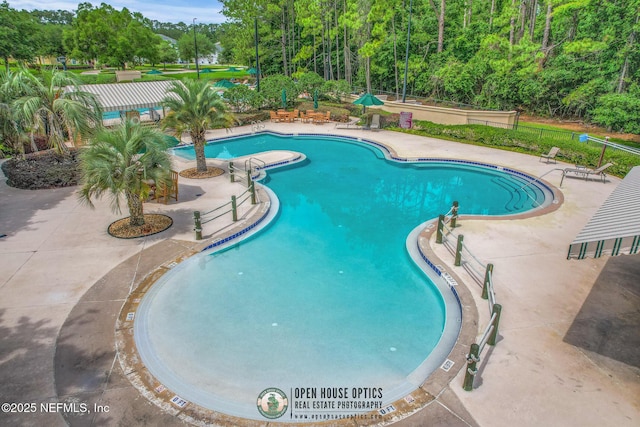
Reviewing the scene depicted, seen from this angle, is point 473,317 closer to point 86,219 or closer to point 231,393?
point 231,393

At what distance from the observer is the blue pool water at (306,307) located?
7441mm

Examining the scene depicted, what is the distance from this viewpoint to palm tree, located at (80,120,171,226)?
37.3 ft

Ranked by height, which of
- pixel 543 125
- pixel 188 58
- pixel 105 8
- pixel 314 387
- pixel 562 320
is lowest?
pixel 314 387

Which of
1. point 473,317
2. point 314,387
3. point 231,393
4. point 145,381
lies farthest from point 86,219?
point 473,317

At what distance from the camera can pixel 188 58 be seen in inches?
3497

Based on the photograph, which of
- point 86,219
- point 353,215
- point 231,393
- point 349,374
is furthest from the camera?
point 353,215

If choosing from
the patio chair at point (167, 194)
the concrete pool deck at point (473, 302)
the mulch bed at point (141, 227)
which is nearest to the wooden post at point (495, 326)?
the concrete pool deck at point (473, 302)

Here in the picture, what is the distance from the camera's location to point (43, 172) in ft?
56.3

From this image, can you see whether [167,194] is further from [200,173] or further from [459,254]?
[459,254]

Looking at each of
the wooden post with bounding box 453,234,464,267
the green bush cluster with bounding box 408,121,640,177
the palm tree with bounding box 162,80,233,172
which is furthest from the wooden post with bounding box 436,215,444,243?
the green bush cluster with bounding box 408,121,640,177

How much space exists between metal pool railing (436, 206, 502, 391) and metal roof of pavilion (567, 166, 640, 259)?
185cm

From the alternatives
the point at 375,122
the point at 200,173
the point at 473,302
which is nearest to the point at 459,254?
the point at 473,302

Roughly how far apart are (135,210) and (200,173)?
619 cm

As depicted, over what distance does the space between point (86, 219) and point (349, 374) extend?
11260 millimetres
